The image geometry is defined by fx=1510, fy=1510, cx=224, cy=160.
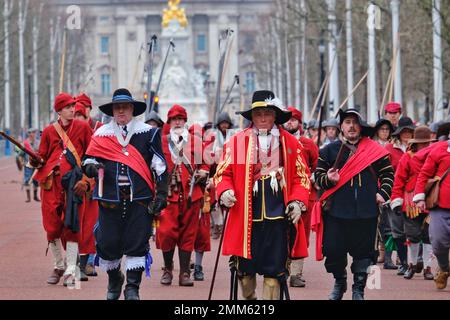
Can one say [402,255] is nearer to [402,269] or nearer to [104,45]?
[402,269]

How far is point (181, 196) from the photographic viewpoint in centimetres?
1547

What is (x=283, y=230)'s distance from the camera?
11.5m

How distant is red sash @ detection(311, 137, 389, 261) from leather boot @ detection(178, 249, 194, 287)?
2.48 meters

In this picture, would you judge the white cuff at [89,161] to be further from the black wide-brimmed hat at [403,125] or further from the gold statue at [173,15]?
the gold statue at [173,15]

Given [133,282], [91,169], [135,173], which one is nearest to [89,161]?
[91,169]

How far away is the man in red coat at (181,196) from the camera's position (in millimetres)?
15305

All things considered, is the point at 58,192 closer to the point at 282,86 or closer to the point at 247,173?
the point at 247,173

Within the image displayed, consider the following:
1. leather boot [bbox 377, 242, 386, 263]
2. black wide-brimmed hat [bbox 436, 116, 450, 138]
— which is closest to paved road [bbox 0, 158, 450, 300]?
leather boot [bbox 377, 242, 386, 263]

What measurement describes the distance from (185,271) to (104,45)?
450 feet

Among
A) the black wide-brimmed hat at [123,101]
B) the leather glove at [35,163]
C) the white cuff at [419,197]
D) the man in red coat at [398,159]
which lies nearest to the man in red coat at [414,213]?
the man in red coat at [398,159]

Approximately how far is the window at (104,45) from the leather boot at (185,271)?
13516cm

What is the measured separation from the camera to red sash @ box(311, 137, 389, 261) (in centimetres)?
1279

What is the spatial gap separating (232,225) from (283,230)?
399 mm

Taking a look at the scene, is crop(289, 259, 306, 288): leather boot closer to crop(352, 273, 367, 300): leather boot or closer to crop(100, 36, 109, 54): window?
crop(352, 273, 367, 300): leather boot
